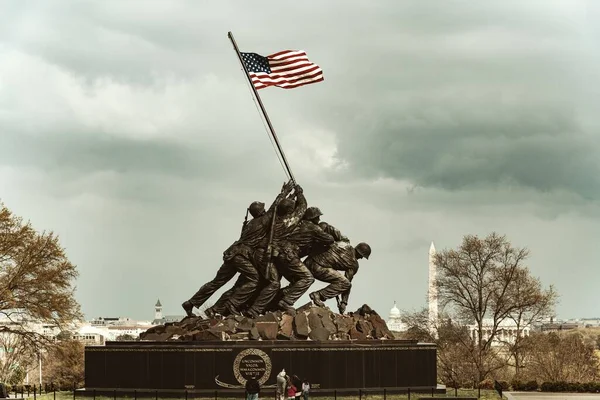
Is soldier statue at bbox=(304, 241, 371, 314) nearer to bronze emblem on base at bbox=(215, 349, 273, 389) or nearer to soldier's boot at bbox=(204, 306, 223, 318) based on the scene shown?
soldier's boot at bbox=(204, 306, 223, 318)

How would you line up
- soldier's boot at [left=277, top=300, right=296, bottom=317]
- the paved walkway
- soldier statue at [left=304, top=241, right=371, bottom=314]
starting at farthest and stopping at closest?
1. the paved walkway
2. soldier statue at [left=304, top=241, right=371, bottom=314]
3. soldier's boot at [left=277, top=300, right=296, bottom=317]

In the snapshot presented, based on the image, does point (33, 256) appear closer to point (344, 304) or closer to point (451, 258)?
point (344, 304)

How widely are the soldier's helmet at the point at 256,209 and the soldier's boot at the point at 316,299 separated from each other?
3387mm

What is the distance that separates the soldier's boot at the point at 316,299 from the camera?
3950 cm

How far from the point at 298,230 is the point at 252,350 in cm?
509

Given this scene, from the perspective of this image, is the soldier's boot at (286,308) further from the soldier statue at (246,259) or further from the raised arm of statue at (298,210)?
the raised arm of statue at (298,210)

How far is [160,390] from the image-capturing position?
36375mm

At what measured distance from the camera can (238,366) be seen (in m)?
36.4

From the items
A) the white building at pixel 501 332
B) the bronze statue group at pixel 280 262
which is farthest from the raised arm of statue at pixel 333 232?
the white building at pixel 501 332

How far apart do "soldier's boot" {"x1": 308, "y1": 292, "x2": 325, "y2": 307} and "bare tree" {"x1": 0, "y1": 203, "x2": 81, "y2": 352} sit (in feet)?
46.7

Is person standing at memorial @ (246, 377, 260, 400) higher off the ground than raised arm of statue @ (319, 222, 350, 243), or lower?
lower

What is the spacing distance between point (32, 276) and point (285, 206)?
15392mm

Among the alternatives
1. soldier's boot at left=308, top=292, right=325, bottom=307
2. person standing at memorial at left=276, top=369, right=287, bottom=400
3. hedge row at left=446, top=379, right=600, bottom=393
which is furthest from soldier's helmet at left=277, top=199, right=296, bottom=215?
hedge row at left=446, top=379, right=600, bottom=393

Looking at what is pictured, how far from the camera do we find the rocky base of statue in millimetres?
37219
